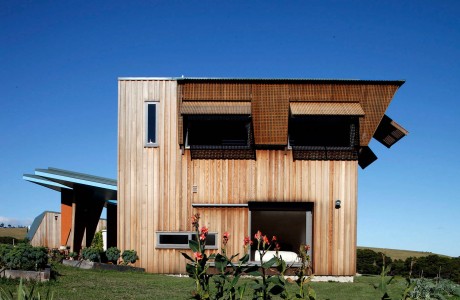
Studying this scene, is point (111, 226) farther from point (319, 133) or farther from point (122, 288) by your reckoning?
point (122, 288)

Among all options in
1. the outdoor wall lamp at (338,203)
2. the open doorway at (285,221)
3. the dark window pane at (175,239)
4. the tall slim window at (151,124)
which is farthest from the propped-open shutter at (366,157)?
the tall slim window at (151,124)

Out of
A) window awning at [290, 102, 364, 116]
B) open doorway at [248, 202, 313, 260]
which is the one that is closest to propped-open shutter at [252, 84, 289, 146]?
window awning at [290, 102, 364, 116]

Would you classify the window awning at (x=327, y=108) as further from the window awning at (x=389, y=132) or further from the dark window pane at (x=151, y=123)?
the dark window pane at (x=151, y=123)

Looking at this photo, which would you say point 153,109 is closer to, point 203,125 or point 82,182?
point 203,125

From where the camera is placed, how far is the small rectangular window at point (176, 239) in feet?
50.2

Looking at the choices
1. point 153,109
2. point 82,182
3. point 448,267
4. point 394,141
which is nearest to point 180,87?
point 153,109

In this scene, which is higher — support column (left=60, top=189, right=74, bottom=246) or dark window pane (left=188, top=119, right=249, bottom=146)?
dark window pane (left=188, top=119, right=249, bottom=146)

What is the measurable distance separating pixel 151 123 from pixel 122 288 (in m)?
6.15

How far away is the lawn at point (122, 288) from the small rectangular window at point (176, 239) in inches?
74.4

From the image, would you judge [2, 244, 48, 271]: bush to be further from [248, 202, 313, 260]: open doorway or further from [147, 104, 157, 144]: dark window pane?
[248, 202, 313, 260]: open doorway

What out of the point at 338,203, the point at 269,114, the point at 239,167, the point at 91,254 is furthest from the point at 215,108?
the point at 91,254

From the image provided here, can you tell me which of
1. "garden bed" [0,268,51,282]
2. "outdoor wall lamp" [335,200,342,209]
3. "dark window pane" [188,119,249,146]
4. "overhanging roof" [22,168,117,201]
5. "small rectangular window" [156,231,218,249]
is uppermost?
"dark window pane" [188,119,249,146]

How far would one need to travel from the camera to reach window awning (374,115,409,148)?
53.1 feet

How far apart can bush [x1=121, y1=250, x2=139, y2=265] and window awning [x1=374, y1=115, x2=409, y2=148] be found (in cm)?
802
